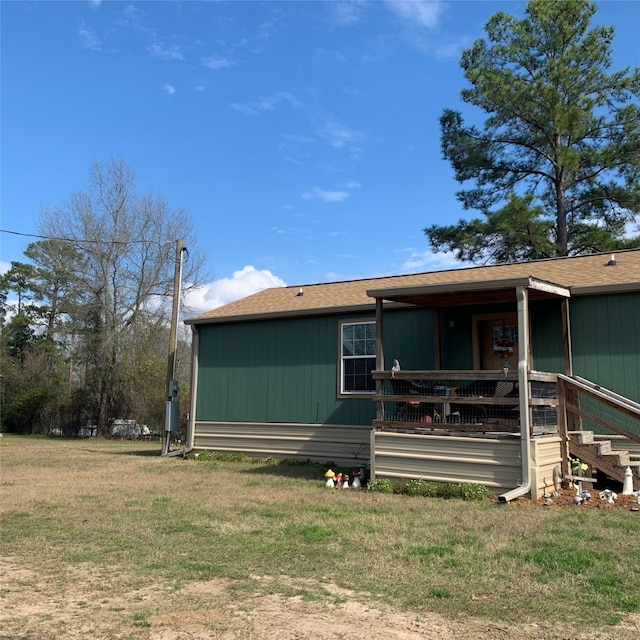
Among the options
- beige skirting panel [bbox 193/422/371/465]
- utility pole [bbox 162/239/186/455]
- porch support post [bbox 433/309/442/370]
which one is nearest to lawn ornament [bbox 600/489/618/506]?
porch support post [bbox 433/309/442/370]

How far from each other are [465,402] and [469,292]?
1.75 metres

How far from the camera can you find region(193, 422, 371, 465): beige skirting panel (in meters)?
11.2

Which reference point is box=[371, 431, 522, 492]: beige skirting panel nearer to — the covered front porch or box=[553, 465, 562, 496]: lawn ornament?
the covered front porch

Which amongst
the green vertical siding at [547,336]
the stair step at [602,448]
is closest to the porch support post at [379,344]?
the green vertical siding at [547,336]

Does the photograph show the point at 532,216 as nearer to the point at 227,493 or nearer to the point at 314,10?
the point at 314,10

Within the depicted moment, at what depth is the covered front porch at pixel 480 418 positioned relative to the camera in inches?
310

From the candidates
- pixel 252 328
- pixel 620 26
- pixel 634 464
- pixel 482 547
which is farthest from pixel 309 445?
pixel 620 26

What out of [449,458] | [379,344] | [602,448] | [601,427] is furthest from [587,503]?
[379,344]

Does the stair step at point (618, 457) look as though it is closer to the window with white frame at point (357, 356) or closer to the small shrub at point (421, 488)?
the small shrub at point (421, 488)

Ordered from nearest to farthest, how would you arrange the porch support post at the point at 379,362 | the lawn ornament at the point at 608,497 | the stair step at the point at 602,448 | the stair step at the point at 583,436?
the lawn ornament at the point at 608,497 < the stair step at the point at 602,448 < the stair step at the point at 583,436 < the porch support post at the point at 379,362

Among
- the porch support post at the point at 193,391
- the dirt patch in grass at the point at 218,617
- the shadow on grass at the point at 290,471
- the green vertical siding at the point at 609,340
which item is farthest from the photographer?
the porch support post at the point at 193,391

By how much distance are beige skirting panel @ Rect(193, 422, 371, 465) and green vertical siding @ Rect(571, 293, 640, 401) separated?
3852 mm

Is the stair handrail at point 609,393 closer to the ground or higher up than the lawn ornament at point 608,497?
higher up

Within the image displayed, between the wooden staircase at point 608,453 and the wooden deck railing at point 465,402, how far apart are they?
389 millimetres
